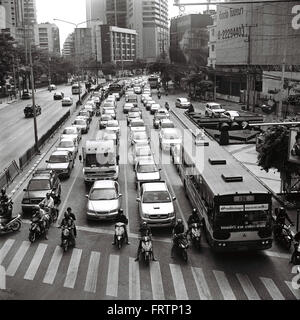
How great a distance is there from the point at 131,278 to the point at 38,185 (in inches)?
394

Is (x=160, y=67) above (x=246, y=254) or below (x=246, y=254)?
above

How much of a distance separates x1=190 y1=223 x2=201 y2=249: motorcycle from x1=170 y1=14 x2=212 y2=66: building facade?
10028 cm

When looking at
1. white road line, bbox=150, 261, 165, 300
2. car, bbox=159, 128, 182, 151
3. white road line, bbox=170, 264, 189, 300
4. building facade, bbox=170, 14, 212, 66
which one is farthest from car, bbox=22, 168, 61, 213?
building facade, bbox=170, 14, 212, 66

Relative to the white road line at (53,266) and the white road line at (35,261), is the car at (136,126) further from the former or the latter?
the white road line at (53,266)

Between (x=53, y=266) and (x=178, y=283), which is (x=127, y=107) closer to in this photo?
(x=53, y=266)

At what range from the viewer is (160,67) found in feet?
341

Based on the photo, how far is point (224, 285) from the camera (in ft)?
50.7

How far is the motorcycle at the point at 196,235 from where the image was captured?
1841 centimetres

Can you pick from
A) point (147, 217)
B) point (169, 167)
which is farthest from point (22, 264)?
point (169, 167)

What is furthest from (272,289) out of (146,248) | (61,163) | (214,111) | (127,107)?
(127,107)

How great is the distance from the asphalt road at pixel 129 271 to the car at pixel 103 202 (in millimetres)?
→ 520

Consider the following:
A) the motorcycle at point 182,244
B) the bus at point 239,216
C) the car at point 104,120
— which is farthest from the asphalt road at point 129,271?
the car at point 104,120

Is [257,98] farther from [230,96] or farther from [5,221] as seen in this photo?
[5,221]

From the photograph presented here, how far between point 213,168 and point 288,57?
42695 mm
